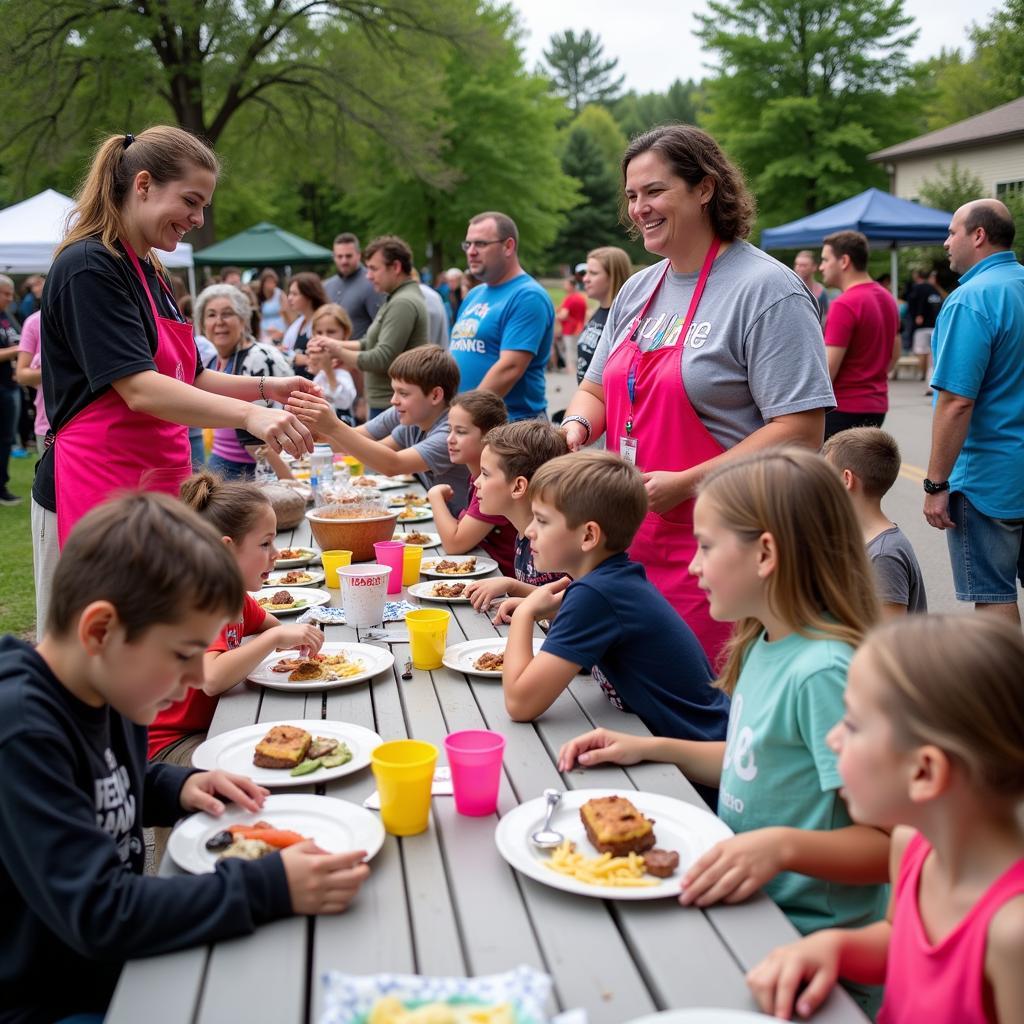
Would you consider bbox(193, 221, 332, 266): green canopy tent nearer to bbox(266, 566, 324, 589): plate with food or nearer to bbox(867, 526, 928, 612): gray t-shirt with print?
bbox(266, 566, 324, 589): plate with food

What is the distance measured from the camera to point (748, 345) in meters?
3.11

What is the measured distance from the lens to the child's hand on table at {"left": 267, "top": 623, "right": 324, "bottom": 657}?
2.81 metres

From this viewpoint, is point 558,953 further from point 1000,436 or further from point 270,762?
point 1000,436

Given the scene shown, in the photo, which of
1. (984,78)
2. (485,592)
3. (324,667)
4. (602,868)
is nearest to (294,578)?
(485,592)

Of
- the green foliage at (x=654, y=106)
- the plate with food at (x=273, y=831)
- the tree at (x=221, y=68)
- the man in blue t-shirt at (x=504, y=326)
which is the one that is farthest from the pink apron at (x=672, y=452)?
the green foliage at (x=654, y=106)

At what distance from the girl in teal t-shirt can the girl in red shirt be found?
97cm

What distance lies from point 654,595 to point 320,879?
50.8 inches

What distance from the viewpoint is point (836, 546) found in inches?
83.4

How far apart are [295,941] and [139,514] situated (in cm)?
77

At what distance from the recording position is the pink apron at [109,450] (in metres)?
3.17

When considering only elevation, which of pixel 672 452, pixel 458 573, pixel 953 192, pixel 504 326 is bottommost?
pixel 458 573

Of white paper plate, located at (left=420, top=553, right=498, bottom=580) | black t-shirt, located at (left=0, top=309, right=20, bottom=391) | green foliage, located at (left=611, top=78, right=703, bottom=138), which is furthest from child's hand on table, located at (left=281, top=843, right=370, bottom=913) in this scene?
green foliage, located at (left=611, top=78, right=703, bottom=138)

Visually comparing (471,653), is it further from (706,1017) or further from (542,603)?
(706,1017)

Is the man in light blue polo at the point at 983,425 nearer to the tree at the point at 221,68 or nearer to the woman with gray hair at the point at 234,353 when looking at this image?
the woman with gray hair at the point at 234,353
